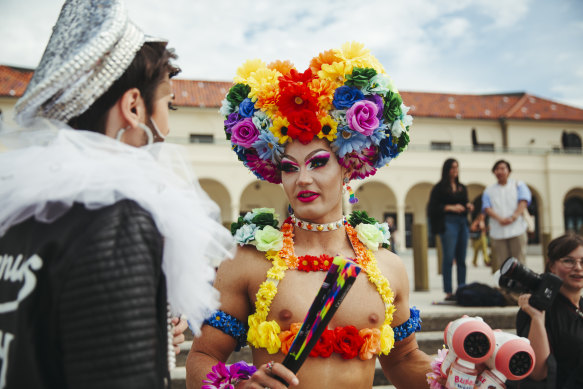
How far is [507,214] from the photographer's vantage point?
6383 millimetres

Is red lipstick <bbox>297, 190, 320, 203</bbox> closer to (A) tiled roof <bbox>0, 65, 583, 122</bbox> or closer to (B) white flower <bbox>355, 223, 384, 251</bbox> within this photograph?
(B) white flower <bbox>355, 223, 384, 251</bbox>

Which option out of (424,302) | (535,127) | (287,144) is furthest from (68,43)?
(535,127)

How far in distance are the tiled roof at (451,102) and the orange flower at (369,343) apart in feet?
78.9

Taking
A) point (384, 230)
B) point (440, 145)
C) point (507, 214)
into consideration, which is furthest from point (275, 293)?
point (440, 145)

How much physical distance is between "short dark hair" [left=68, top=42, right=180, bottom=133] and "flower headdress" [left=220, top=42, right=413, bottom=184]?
895 mm

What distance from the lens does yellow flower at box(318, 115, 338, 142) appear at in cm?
212

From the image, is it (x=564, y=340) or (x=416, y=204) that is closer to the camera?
(x=564, y=340)

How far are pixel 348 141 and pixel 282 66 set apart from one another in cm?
49

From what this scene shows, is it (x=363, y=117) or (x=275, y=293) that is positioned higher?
(x=363, y=117)

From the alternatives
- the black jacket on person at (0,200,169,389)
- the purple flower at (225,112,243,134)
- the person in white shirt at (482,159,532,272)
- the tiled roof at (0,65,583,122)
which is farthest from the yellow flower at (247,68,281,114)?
the tiled roof at (0,65,583,122)

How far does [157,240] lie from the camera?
104 centimetres

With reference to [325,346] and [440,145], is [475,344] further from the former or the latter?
[440,145]

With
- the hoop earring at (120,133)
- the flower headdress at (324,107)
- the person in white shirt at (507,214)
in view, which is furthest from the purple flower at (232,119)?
the person in white shirt at (507,214)

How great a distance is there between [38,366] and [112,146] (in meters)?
0.49
